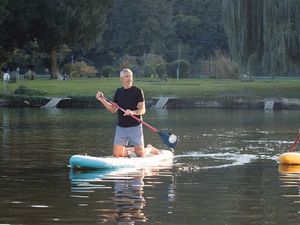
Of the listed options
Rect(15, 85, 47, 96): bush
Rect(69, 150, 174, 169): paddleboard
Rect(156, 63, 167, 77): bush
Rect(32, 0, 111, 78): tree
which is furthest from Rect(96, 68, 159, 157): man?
Rect(156, 63, 167, 77): bush

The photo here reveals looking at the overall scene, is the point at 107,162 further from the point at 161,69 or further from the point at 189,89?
the point at 161,69

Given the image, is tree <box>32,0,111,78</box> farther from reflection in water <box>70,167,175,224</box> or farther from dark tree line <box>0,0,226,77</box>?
reflection in water <box>70,167,175,224</box>

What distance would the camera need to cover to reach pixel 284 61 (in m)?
49.2

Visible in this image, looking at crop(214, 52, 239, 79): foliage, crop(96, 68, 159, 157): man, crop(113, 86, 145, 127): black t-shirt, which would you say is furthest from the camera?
crop(214, 52, 239, 79): foliage

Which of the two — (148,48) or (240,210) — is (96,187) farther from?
(148,48)

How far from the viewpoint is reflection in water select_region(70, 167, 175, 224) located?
11.8 m

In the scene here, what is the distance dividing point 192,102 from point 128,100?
129 ft

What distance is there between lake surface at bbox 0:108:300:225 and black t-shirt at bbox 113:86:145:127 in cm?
98

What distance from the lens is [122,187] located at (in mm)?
14781

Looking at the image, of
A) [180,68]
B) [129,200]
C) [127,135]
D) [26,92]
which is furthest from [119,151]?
[180,68]

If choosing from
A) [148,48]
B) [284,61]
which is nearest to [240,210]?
[284,61]

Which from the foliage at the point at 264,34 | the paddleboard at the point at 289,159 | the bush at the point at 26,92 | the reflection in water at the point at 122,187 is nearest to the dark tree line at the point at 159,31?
the bush at the point at 26,92

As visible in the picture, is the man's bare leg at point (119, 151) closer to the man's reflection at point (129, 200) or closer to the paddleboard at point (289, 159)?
the man's reflection at point (129, 200)

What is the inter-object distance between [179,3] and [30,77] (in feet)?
124
